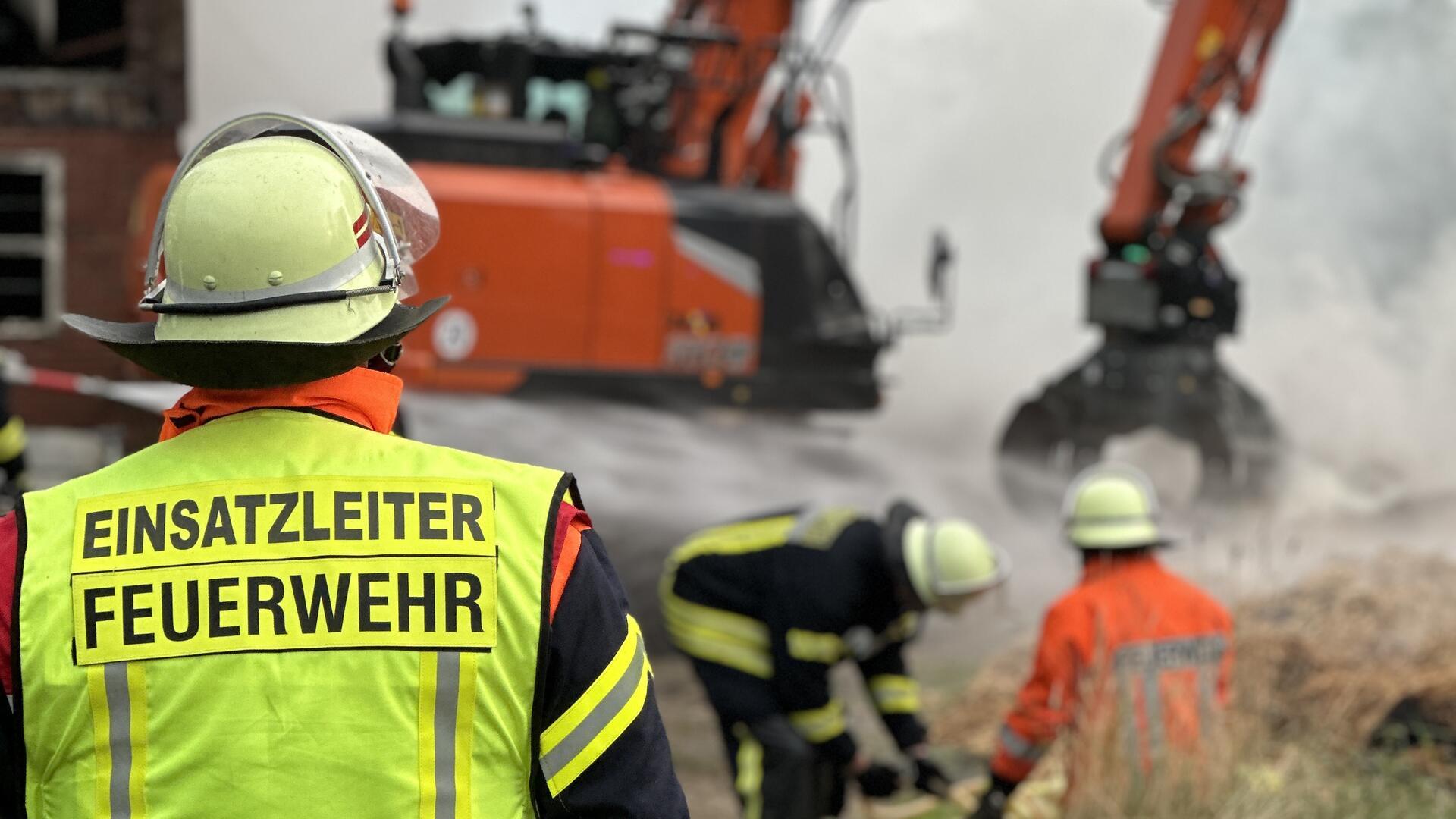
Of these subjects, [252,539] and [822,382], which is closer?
[252,539]

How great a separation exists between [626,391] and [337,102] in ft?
22.4

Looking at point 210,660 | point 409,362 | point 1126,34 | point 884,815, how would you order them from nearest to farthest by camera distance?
point 210,660 → point 884,815 → point 409,362 → point 1126,34

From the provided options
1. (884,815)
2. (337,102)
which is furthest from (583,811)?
(337,102)

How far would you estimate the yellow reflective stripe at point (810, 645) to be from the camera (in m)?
4.61

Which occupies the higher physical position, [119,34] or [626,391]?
[119,34]

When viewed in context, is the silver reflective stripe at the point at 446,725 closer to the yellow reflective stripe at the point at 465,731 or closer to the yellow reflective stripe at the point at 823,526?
the yellow reflective stripe at the point at 465,731

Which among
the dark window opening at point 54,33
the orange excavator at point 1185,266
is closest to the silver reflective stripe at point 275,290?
the orange excavator at point 1185,266

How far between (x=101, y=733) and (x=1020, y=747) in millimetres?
3165

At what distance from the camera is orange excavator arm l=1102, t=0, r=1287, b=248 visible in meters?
8.31

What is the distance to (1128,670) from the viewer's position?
4.19 m

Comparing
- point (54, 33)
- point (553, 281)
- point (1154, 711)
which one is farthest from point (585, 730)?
point (54, 33)

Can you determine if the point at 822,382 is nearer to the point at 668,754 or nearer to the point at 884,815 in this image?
the point at 884,815

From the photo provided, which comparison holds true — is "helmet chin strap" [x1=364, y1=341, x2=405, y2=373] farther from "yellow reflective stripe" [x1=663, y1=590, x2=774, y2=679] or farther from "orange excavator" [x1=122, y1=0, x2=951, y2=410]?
"orange excavator" [x1=122, y1=0, x2=951, y2=410]

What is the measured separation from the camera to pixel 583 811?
155 cm
